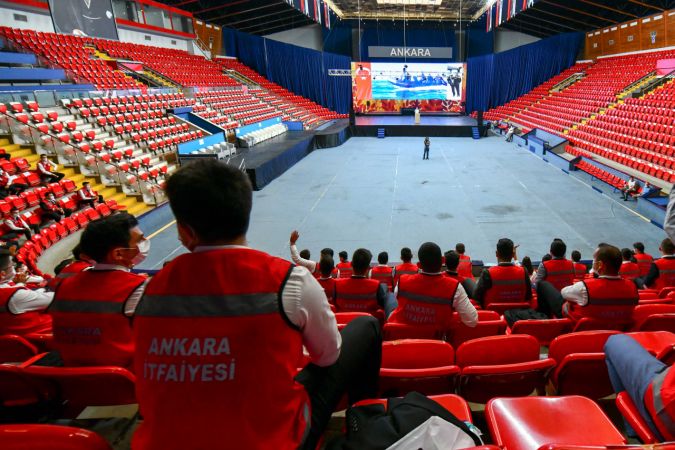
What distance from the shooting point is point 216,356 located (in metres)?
1.01

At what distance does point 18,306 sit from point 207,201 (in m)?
2.29

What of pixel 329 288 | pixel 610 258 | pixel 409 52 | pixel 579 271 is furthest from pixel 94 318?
pixel 409 52

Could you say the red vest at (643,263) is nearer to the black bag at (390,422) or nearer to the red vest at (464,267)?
the red vest at (464,267)

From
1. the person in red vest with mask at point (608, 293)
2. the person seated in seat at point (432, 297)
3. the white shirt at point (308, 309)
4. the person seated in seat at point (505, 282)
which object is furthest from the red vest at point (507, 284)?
the white shirt at point (308, 309)

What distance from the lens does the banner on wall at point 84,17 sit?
1346 cm

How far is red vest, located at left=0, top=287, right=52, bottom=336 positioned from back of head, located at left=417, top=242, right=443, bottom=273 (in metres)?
Result: 2.71

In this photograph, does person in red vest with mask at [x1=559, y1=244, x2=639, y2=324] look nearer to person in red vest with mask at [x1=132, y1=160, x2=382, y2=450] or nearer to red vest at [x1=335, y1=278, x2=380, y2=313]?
red vest at [x1=335, y1=278, x2=380, y2=313]

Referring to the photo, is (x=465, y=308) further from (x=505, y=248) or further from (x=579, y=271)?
(x=579, y=271)

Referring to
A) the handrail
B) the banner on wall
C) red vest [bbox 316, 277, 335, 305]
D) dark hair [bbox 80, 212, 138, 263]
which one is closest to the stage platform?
the banner on wall

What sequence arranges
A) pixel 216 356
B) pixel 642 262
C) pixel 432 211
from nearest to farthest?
pixel 216 356 → pixel 642 262 → pixel 432 211

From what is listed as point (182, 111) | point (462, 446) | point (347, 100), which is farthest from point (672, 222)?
point (347, 100)

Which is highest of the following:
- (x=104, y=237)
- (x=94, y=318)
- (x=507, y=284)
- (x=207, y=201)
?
(x=207, y=201)

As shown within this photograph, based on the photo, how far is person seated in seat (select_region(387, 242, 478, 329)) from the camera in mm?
2719

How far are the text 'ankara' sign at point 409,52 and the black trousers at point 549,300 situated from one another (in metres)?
26.9
